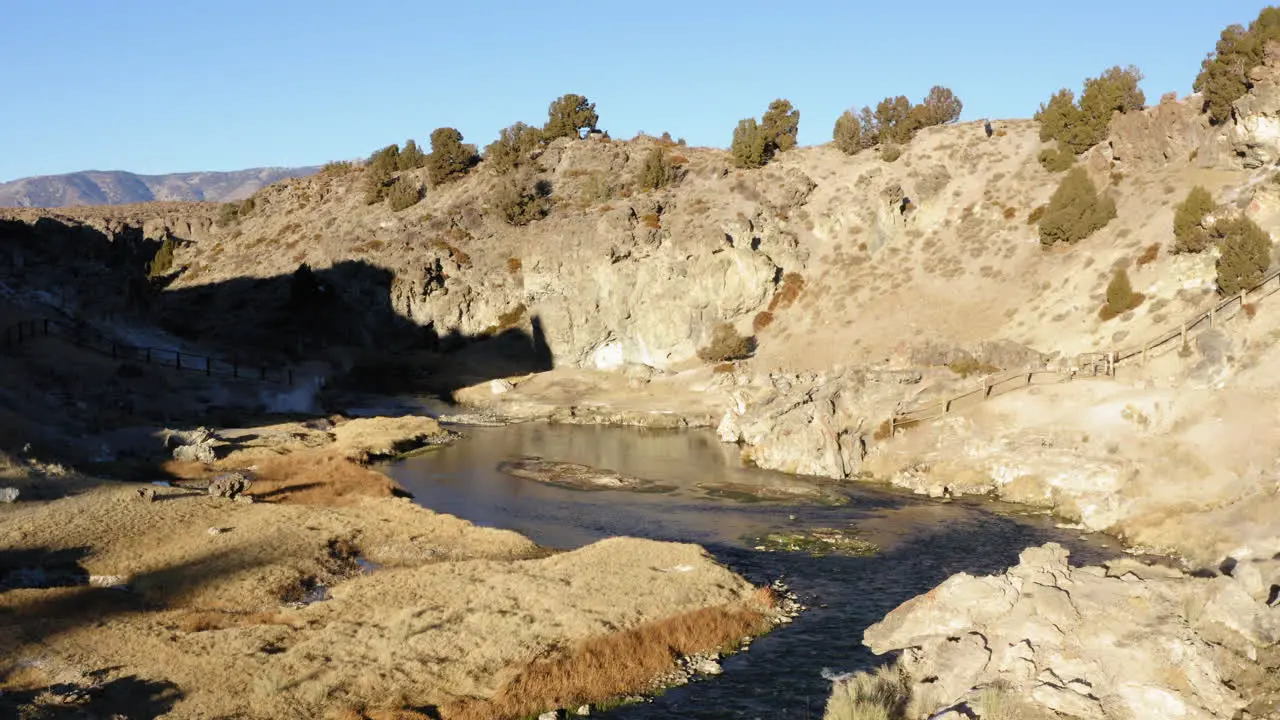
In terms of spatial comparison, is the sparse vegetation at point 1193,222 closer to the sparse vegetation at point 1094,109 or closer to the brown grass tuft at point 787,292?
the sparse vegetation at point 1094,109

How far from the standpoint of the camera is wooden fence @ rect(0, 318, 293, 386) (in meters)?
61.3

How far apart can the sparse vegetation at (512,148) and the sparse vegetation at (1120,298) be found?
6752cm

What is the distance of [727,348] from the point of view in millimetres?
77688

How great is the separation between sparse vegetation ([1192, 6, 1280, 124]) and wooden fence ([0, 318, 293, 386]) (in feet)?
243

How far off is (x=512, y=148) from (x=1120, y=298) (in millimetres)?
73038

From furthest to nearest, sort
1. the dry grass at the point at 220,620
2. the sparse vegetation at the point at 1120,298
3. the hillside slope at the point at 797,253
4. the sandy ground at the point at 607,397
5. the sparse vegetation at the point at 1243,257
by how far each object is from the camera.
Result: the hillside slope at the point at 797,253
the sandy ground at the point at 607,397
the sparse vegetation at the point at 1120,298
the sparse vegetation at the point at 1243,257
the dry grass at the point at 220,620

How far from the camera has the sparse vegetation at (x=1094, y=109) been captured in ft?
266

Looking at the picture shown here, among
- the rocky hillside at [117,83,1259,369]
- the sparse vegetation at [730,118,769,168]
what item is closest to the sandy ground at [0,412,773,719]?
the rocky hillside at [117,83,1259,369]

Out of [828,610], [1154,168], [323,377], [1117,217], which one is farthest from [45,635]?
[1154,168]

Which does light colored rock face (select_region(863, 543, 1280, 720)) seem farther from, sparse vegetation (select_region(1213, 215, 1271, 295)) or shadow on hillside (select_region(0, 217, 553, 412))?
shadow on hillside (select_region(0, 217, 553, 412))

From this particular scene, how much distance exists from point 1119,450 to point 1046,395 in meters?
6.72

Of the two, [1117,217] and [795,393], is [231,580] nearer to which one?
[795,393]

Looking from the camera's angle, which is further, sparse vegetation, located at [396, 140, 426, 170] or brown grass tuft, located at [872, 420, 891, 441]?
sparse vegetation, located at [396, 140, 426, 170]

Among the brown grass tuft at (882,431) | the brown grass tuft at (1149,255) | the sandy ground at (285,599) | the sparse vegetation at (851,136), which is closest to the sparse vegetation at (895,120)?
the sparse vegetation at (851,136)
